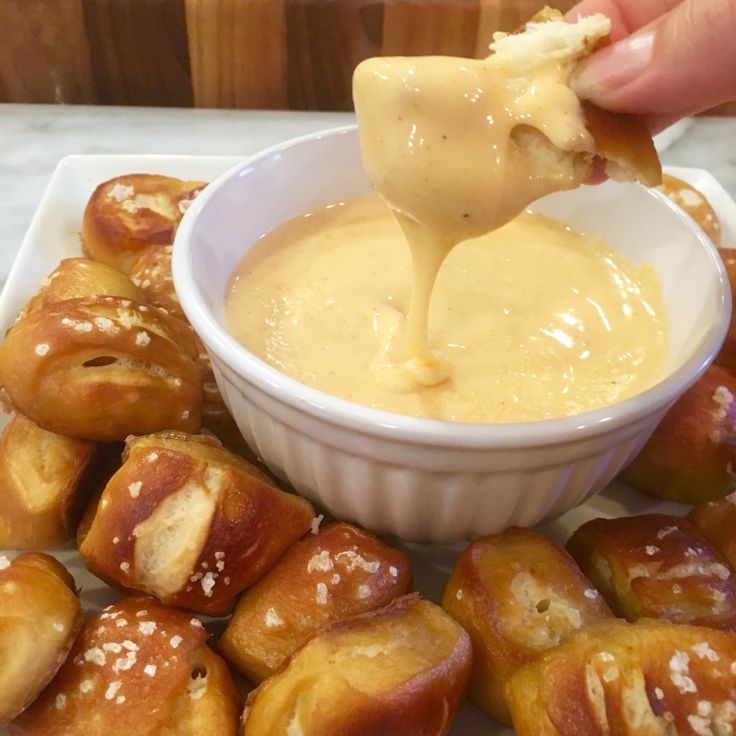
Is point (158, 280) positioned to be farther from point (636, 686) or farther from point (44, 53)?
point (44, 53)

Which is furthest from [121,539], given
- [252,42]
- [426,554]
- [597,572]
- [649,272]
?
[252,42]

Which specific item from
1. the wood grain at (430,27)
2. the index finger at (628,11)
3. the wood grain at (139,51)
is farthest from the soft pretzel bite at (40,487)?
the wood grain at (430,27)

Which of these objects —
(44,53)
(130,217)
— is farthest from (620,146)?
(44,53)

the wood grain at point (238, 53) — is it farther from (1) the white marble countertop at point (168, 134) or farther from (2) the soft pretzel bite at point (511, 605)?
(2) the soft pretzel bite at point (511, 605)

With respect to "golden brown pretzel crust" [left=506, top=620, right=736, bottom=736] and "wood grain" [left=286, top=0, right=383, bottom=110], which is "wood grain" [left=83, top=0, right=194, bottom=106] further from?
"golden brown pretzel crust" [left=506, top=620, right=736, bottom=736]

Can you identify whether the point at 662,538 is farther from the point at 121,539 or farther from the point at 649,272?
the point at 121,539

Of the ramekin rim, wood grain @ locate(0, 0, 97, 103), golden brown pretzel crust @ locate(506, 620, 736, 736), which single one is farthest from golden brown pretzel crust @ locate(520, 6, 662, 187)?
wood grain @ locate(0, 0, 97, 103)
